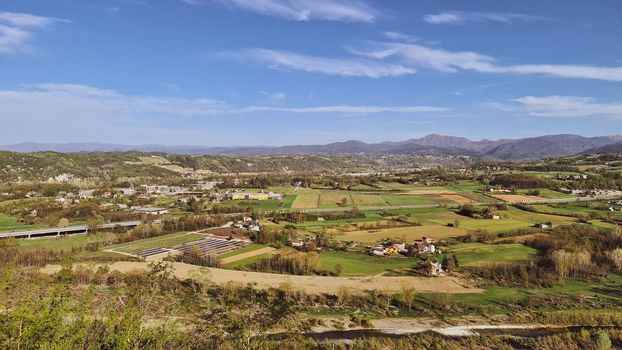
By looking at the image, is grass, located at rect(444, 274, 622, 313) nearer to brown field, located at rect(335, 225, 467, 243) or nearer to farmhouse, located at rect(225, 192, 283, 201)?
brown field, located at rect(335, 225, 467, 243)

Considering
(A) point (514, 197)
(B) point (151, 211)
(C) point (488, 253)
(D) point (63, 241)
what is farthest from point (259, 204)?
(A) point (514, 197)

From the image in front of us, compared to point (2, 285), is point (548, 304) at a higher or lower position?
lower

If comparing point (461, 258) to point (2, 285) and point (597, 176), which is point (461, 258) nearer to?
point (2, 285)

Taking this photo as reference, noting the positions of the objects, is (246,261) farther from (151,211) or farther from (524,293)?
(151,211)

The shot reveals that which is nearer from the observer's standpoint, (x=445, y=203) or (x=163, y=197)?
(x=445, y=203)

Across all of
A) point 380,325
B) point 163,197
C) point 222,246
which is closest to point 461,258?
point 380,325

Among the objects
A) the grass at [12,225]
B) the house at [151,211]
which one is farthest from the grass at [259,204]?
the grass at [12,225]

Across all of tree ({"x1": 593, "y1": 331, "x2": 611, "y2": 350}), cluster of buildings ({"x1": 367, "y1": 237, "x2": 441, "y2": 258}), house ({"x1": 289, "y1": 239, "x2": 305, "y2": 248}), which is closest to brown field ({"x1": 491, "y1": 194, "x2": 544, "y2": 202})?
cluster of buildings ({"x1": 367, "y1": 237, "x2": 441, "y2": 258})
